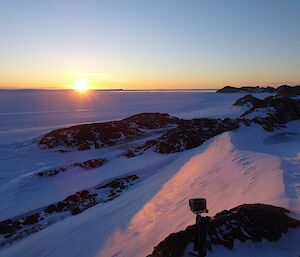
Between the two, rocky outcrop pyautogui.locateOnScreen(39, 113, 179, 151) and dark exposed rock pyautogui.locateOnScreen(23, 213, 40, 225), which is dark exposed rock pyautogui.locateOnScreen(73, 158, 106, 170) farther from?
dark exposed rock pyautogui.locateOnScreen(23, 213, 40, 225)

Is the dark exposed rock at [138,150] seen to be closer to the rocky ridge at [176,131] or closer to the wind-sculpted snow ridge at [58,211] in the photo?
the rocky ridge at [176,131]

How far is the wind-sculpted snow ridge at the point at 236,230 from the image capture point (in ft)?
22.7

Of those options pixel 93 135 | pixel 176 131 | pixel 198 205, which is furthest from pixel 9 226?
pixel 176 131

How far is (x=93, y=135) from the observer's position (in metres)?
28.2

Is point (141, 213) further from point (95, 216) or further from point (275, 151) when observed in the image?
point (275, 151)

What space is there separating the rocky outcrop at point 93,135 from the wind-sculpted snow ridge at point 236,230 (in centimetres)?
1963

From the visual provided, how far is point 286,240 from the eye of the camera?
23.2 feet

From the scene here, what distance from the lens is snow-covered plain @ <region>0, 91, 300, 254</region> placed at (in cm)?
1009

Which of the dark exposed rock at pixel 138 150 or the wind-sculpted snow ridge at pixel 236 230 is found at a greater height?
the wind-sculpted snow ridge at pixel 236 230

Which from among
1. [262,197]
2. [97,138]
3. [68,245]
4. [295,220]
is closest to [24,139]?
[97,138]

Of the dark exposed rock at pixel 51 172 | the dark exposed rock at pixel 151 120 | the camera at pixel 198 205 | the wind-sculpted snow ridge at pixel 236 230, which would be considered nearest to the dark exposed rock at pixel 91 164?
the dark exposed rock at pixel 51 172

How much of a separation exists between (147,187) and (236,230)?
871cm

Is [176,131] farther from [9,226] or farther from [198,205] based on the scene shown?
[198,205]

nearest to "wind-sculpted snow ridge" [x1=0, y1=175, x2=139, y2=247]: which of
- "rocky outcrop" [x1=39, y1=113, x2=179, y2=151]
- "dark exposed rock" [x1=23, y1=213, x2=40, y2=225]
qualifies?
"dark exposed rock" [x1=23, y1=213, x2=40, y2=225]
